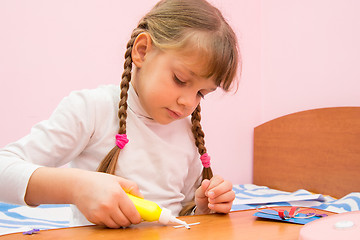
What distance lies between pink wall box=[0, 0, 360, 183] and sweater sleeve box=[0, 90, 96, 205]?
0.92 meters

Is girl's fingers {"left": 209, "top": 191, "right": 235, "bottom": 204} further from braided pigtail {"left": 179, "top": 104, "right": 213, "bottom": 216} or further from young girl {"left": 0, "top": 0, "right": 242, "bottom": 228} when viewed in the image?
braided pigtail {"left": 179, "top": 104, "right": 213, "bottom": 216}

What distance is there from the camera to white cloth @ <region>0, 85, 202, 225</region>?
59 cm

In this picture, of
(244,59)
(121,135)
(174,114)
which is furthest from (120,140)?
(244,59)

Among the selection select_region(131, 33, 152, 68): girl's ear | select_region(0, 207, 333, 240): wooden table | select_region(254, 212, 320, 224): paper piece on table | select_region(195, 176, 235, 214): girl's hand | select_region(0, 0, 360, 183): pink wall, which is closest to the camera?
select_region(0, 207, 333, 240): wooden table

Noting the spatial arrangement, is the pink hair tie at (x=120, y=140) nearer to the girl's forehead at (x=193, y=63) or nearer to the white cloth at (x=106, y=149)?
the white cloth at (x=106, y=149)

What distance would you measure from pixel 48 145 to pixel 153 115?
0.21m

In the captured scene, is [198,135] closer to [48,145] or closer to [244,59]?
[48,145]

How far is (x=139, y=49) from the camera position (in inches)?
29.5

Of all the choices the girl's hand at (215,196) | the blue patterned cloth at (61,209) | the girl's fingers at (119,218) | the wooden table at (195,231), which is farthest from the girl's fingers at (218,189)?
the blue patterned cloth at (61,209)

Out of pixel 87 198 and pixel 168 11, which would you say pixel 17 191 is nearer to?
pixel 87 198

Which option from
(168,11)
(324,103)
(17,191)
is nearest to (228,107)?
(324,103)

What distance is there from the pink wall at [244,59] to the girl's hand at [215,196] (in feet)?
3.38

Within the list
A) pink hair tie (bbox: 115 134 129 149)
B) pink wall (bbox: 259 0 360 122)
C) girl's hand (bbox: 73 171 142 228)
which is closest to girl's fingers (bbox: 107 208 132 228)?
girl's hand (bbox: 73 171 142 228)

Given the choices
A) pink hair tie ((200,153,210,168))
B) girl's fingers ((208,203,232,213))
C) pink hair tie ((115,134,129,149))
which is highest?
pink hair tie ((115,134,129,149))
